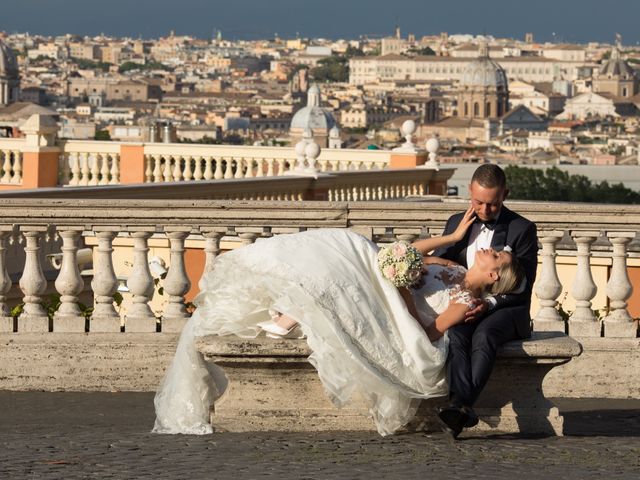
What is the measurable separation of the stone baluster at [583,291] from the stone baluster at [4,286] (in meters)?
2.22

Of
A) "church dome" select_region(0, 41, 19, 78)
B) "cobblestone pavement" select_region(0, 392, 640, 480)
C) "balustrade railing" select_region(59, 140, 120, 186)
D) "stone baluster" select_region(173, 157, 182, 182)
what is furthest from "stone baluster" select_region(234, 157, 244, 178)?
"church dome" select_region(0, 41, 19, 78)

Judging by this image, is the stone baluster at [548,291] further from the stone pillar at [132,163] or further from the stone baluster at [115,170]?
the stone baluster at [115,170]

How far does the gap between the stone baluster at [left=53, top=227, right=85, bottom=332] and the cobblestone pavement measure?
0.69 m

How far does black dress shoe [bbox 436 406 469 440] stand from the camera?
21.1ft

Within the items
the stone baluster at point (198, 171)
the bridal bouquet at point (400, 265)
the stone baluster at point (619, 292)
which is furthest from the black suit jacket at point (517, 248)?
the stone baluster at point (198, 171)

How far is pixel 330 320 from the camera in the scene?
651 centimetres

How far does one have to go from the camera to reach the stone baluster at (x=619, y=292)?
773 centimetres

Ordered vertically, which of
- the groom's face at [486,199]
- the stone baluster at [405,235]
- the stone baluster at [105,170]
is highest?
the groom's face at [486,199]

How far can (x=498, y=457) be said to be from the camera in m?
6.27

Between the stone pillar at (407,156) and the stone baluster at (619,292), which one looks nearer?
the stone baluster at (619,292)

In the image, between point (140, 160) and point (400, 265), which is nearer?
point (400, 265)

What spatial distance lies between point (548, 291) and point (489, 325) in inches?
45.0

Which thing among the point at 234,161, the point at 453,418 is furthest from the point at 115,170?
the point at 453,418

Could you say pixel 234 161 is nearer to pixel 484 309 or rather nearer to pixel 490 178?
pixel 490 178
